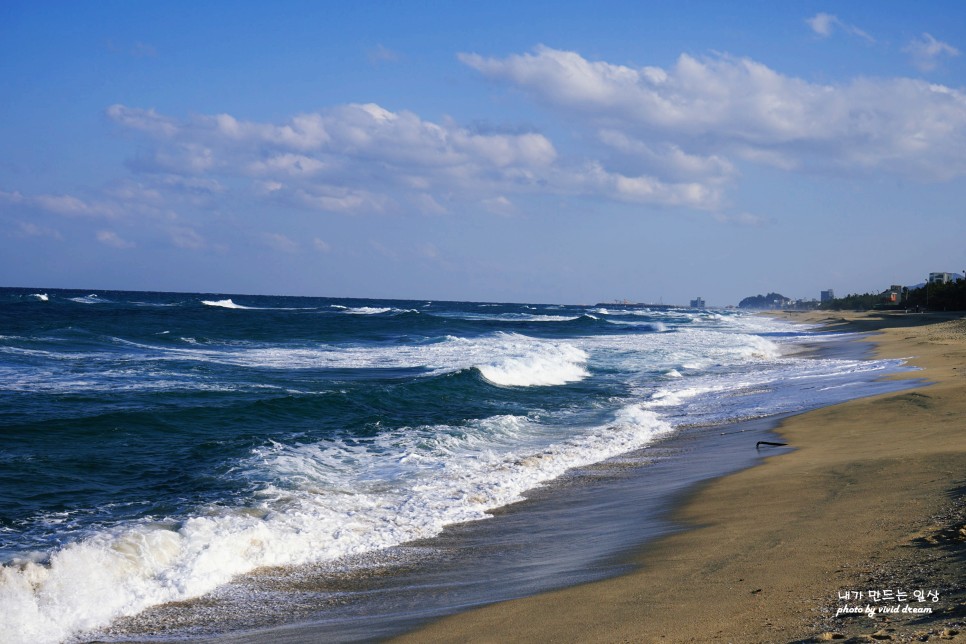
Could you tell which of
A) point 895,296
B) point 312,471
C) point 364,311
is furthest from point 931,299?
point 312,471

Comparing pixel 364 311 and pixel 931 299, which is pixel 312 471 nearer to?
pixel 364 311

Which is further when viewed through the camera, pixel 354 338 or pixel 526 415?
pixel 354 338

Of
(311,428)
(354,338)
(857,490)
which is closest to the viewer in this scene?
(857,490)

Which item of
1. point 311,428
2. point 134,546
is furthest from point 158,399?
point 134,546

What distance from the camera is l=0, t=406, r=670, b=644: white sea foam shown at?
605 cm

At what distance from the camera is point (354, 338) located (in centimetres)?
3984

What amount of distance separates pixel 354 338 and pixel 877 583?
3632cm

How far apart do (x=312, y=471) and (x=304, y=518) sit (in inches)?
105

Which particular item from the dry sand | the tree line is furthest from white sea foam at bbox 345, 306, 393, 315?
the dry sand

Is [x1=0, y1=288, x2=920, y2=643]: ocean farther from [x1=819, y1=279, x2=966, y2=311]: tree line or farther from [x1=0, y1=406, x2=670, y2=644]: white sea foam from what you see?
[x1=819, y1=279, x2=966, y2=311]: tree line

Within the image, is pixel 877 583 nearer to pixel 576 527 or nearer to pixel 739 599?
pixel 739 599

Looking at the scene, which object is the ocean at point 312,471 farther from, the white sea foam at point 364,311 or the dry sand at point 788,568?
the white sea foam at point 364,311

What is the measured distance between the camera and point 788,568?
5297 millimetres

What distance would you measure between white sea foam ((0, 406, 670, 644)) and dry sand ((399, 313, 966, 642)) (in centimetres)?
254
